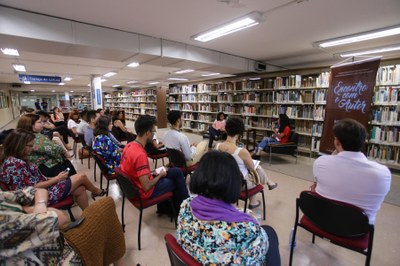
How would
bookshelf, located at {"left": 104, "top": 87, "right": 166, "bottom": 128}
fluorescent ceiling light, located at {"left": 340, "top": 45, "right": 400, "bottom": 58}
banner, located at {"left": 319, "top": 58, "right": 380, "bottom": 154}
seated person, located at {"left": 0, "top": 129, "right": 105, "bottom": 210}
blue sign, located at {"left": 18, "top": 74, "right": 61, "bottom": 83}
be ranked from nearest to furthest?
seated person, located at {"left": 0, "top": 129, "right": 105, "bottom": 210}, banner, located at {"left": 319, "top": 58, "right": 380, "bottom": 154}, fluorescent ceiling light, located at {"left": 340, "top": 45, "right": 400, "bottom": 58}, blue sign, located at {"left": 18, "top": 74, "right": 61, "bottom": 83}, bookshelf, located at {"left": 104, "top": 87, "right": 166, "bottom": 128}

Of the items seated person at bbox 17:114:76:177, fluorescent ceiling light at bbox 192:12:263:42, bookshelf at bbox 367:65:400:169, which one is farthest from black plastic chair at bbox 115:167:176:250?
bookshelf at bbox 367:65:400:169

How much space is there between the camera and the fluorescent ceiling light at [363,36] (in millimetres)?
3513

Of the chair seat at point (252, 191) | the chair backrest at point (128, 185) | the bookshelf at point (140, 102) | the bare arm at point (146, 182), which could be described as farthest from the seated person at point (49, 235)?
the bookshelf at point (140, 102)

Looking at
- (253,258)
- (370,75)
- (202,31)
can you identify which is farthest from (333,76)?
(253,258)

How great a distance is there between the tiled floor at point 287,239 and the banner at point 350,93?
1496 mm

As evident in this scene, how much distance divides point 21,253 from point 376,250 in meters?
2.90

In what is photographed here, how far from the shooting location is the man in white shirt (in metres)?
1.37

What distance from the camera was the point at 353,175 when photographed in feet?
4.63

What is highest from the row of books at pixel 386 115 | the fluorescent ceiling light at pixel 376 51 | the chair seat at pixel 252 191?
the fluorescent ceiling light at pixel 376 51

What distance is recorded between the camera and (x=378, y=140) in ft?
13.6

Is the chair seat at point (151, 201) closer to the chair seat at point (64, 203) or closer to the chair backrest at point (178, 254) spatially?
the chair seat at point (64, 203)

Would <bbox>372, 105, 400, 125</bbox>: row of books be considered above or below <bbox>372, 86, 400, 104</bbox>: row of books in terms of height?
below

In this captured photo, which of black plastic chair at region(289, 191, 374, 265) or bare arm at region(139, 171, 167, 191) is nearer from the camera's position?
black plastic chair at region(289, 191, 374, 265)

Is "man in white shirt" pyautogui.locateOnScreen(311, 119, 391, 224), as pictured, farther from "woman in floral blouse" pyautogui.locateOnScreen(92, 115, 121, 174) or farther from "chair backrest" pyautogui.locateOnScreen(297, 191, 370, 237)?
"woman in floral blouse" pyautogui.locateOnScreen(92, 115, 121, 174)
